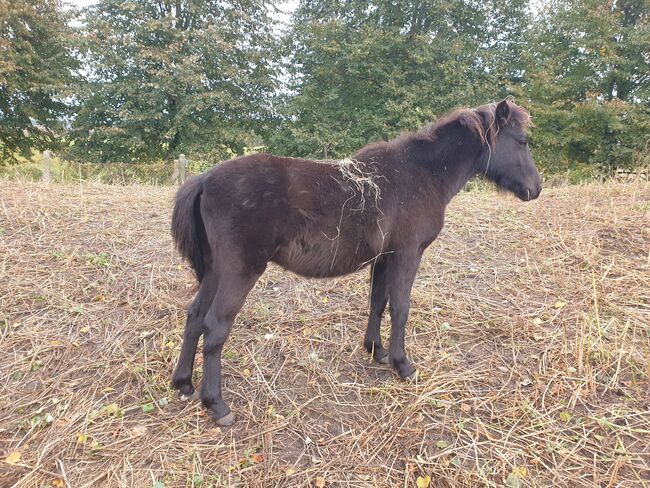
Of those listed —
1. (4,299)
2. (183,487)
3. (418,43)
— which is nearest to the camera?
(183,487)

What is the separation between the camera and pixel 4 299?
395 centimetres

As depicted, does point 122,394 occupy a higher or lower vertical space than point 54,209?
lower

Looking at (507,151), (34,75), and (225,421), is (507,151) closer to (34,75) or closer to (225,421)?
(225,421)

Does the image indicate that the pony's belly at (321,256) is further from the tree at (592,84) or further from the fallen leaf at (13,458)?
the tree at (592,84)

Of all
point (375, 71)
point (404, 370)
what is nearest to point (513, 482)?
point (404, 370)

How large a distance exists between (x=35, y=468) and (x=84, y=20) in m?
20.0

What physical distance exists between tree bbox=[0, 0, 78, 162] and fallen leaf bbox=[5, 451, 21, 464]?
59.1ft

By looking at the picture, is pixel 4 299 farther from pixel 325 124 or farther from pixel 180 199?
pixel 325 124

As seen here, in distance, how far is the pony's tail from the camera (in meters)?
2.85

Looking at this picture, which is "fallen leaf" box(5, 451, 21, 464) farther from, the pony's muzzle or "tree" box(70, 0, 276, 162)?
"tree" box(70, 0, 276, 162)

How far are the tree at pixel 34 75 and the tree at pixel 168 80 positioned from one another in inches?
51.5

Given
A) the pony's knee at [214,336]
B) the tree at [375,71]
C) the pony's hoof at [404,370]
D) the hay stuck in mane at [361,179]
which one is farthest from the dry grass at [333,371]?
the tree at [375,71]

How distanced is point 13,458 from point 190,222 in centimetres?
194

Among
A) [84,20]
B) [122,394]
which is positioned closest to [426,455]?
[122,394]
